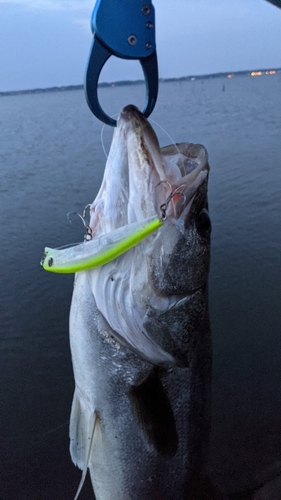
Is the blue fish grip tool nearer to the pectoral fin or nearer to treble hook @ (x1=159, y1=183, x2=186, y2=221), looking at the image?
treble hook @ (x1=159, y1=183, x2=186, y2=221)

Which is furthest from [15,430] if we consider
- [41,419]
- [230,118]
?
[230,118]

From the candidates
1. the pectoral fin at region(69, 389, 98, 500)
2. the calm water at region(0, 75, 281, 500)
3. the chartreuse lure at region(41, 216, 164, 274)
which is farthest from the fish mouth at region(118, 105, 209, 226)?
the calm water at region(0, 75, 281, 500)

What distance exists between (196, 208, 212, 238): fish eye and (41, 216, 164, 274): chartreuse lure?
31 cm

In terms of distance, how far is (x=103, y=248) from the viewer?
1.65 m

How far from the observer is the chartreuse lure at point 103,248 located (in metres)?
1.59

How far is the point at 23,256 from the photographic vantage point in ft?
31.3

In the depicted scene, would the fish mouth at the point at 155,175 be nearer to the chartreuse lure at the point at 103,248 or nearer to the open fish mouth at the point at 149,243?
the open fish mouth at the point at 149,243

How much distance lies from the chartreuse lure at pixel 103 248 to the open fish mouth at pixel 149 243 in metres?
0.13

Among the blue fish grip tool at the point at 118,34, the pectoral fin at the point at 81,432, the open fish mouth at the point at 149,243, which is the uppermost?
the blue fish grip tool at the point at 118,34

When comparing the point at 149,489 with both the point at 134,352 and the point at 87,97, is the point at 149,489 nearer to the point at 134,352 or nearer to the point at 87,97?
the point at 134,352

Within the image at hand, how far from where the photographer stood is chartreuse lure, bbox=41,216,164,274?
1.59 metres

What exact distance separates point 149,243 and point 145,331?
40cm

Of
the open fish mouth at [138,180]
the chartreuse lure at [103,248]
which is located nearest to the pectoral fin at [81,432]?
the chartreuse lure at [103,248]

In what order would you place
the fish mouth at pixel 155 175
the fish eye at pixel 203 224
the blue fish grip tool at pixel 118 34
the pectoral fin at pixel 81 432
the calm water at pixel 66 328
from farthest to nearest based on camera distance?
the calm water at pixel 66 328
the pectoral fin at pixel 81 432
the fish eye at pixel 203 224
the fish mouth at pixel 155 175
the blue fish grip tool at pixel 118 34
